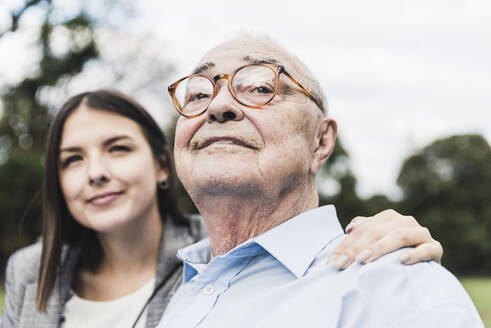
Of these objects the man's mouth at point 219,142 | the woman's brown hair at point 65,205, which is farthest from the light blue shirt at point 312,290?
the woman's brown hair at point 65,205

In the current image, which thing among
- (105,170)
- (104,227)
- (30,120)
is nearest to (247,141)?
(105,170)

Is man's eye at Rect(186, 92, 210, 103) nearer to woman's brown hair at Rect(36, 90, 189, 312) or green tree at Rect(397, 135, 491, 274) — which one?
woman's brown hair at Rect(36, 90, 189, 312)

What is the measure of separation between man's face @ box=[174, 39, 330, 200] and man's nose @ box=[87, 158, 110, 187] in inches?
33.7

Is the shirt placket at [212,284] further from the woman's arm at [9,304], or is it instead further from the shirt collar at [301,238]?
the woman's arm at [9,304]

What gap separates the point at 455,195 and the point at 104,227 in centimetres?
4407

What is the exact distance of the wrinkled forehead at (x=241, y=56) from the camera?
2359 millimetres

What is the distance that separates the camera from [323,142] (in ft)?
8.32

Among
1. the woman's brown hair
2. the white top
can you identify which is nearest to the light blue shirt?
the white top

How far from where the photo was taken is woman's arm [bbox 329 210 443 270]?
1727mm

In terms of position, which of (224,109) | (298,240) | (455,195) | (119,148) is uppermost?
(224,109)

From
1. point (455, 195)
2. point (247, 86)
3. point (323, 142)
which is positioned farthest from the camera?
point (455, 195)

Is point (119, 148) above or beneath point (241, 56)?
beneath

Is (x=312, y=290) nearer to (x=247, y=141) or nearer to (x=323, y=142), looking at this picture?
(x=247, y=141)

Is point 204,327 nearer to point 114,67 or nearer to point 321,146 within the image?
point 321,146
